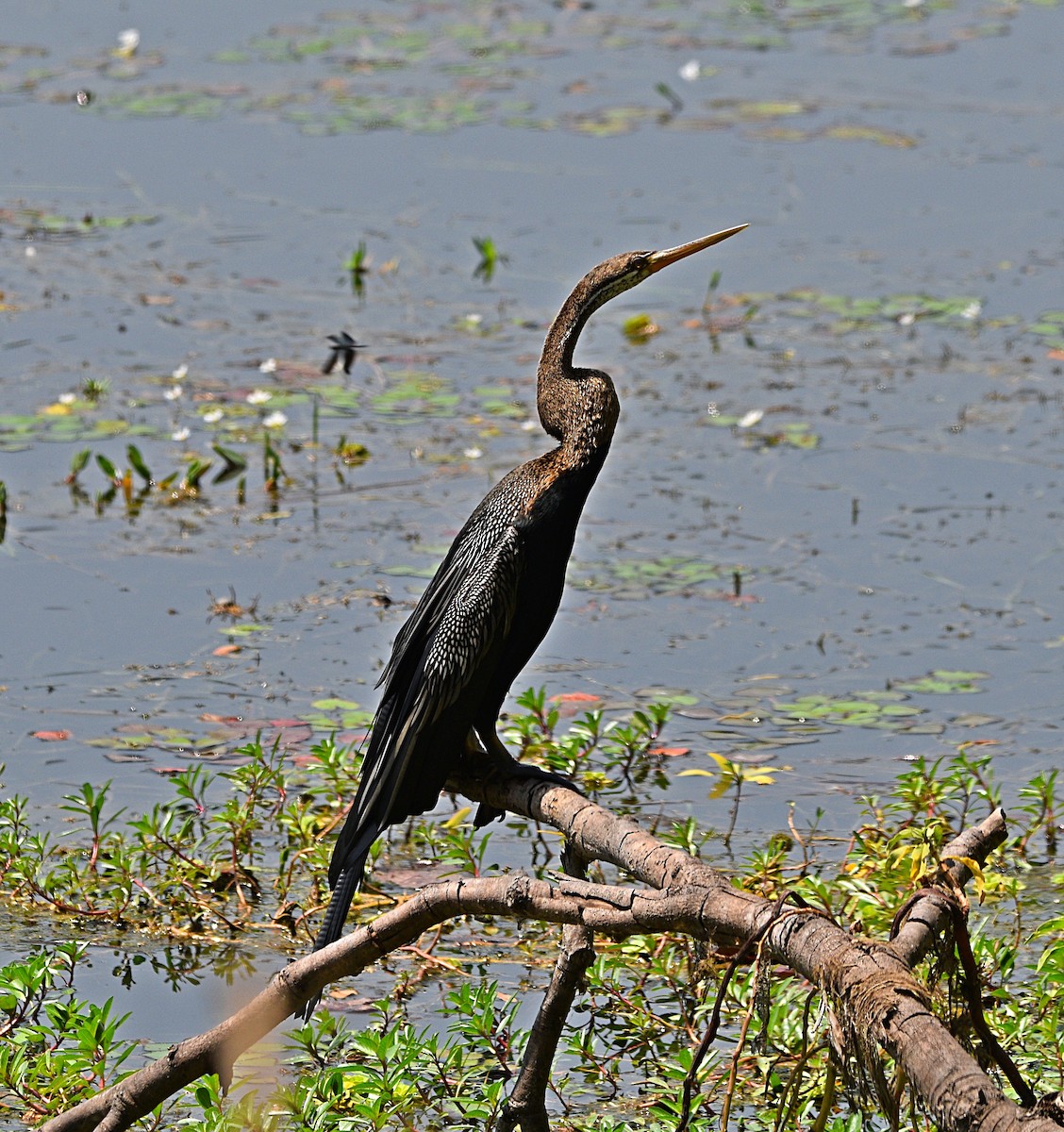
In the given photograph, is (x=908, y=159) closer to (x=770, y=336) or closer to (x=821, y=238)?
(x=821, y=238)

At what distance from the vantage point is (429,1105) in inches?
132

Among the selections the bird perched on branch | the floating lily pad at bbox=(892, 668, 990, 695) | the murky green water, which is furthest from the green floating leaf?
the bird perched on branch

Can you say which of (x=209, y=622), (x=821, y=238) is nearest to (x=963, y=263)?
(x=821, y=238)

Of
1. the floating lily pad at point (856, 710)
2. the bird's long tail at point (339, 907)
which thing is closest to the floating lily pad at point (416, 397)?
the floating lily pad at point (856, 710)

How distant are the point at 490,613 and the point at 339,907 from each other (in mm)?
637

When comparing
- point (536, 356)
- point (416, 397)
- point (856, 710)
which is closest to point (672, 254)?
point (856, 710)

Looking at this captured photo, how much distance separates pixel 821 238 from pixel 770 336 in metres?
1.06

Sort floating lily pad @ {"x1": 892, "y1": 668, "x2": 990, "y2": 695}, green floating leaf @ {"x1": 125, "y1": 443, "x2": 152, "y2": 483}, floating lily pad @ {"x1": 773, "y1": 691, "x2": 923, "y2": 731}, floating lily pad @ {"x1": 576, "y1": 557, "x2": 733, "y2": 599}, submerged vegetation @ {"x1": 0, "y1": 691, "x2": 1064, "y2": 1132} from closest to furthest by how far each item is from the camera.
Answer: submerged vegetation @ {"x1": 0, "y1": 691, "x2": 1064, "y2": 1132} < floating lily pad @ {"x1": 773, "y1": 691, "x2": 923, "y2": 731} < floating lily pad @ {"x1": 892, "y1": 668, "x2": 990, "y2": 695} < floating lily pad @ {"x1": 576, "y1": 557, "x2": 733, "y2": 599} < green floating leaf @ {"x1": 125, "y1": 443, "x2": 152, "y2": 483}

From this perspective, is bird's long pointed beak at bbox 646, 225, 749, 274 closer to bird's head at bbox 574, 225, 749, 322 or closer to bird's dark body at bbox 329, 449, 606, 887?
bird's head at bbox 574, 225, 749, 322

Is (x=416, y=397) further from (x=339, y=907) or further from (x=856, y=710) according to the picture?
(x=339, y=907)

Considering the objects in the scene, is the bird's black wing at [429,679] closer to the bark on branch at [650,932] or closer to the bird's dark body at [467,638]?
the bird's dark body at [467,638]

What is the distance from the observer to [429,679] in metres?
3.38

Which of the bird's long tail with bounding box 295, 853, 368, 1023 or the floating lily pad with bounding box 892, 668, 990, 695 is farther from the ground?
the bird's long tail with bounding box 295, 853, 368, 1023

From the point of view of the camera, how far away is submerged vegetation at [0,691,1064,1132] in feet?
10.3
